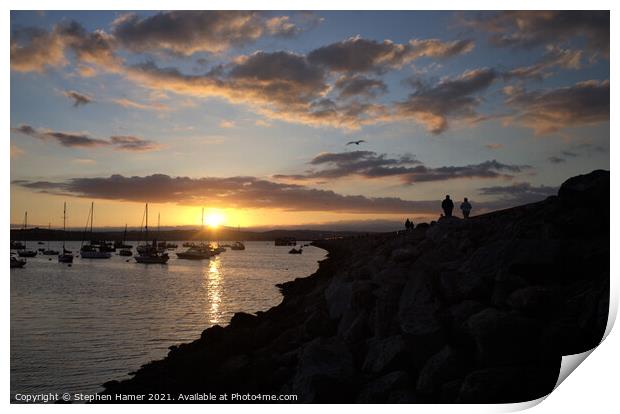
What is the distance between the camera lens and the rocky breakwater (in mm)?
7051

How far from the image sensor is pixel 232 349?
12117 mm

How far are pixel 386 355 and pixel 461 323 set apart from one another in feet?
4.36

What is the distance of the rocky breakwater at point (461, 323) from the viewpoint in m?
7.05

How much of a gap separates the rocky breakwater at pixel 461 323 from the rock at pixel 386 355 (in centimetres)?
2

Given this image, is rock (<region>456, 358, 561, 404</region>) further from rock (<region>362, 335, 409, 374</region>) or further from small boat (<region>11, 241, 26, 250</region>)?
small boat (<region>11, 241, 26, 250</region>)

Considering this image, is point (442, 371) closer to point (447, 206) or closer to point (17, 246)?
point (447, 206)

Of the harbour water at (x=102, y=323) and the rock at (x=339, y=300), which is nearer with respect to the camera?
the rock at (x=339, y=300)

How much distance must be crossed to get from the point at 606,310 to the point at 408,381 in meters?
3.02

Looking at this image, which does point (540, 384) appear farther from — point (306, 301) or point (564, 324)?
point (306, 301)

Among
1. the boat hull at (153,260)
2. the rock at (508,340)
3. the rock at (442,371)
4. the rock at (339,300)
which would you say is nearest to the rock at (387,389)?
the rock at (442,371)

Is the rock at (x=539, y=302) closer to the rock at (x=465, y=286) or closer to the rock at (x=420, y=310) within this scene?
the rock at (x=465, y=286)

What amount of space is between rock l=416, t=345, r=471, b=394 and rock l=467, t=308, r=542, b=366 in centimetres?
31

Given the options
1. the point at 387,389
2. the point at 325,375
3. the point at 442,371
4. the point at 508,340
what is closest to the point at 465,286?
the point at 508,340
